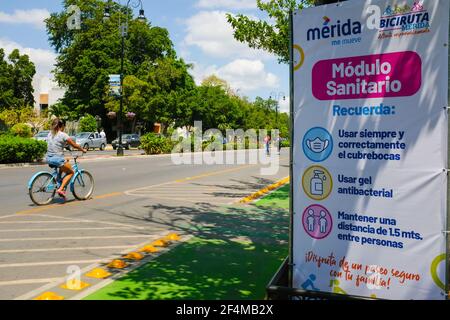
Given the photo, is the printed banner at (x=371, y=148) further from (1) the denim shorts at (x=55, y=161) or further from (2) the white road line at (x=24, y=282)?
(1) the denim shorts at (x=55, y=161)

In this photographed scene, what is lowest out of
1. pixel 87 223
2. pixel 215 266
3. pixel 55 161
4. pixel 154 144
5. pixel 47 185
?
pixel 215 266

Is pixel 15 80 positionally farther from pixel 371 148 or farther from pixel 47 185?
pixel 371 148

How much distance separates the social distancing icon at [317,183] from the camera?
394 cm

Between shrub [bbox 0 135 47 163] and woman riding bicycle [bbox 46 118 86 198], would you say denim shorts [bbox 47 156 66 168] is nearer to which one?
woman riding bicycle [bbox 46 118 86 198]

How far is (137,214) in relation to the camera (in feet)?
32.1

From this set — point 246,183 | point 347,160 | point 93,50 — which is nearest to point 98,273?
point 347,160

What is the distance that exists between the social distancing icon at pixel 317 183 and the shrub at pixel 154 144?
3384 cm

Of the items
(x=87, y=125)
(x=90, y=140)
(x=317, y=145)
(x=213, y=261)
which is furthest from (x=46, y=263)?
(x=87, y=125)

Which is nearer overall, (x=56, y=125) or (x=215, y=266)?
(x=215, y=266)

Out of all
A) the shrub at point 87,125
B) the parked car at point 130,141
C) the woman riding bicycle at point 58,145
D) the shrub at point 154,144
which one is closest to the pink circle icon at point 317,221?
the woman riding bicycle at point 58,145

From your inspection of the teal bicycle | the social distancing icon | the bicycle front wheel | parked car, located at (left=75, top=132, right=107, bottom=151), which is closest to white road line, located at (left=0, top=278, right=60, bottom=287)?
the social distancing icon

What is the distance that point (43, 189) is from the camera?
33.6 feet

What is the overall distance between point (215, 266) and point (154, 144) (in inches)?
1259

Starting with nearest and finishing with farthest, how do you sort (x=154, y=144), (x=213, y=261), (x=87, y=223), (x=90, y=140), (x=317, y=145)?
(x=317, y=145)
(x=213, y=261)
(x=87, y=223)
(x=154, y=144)
(x=90, y=140)
